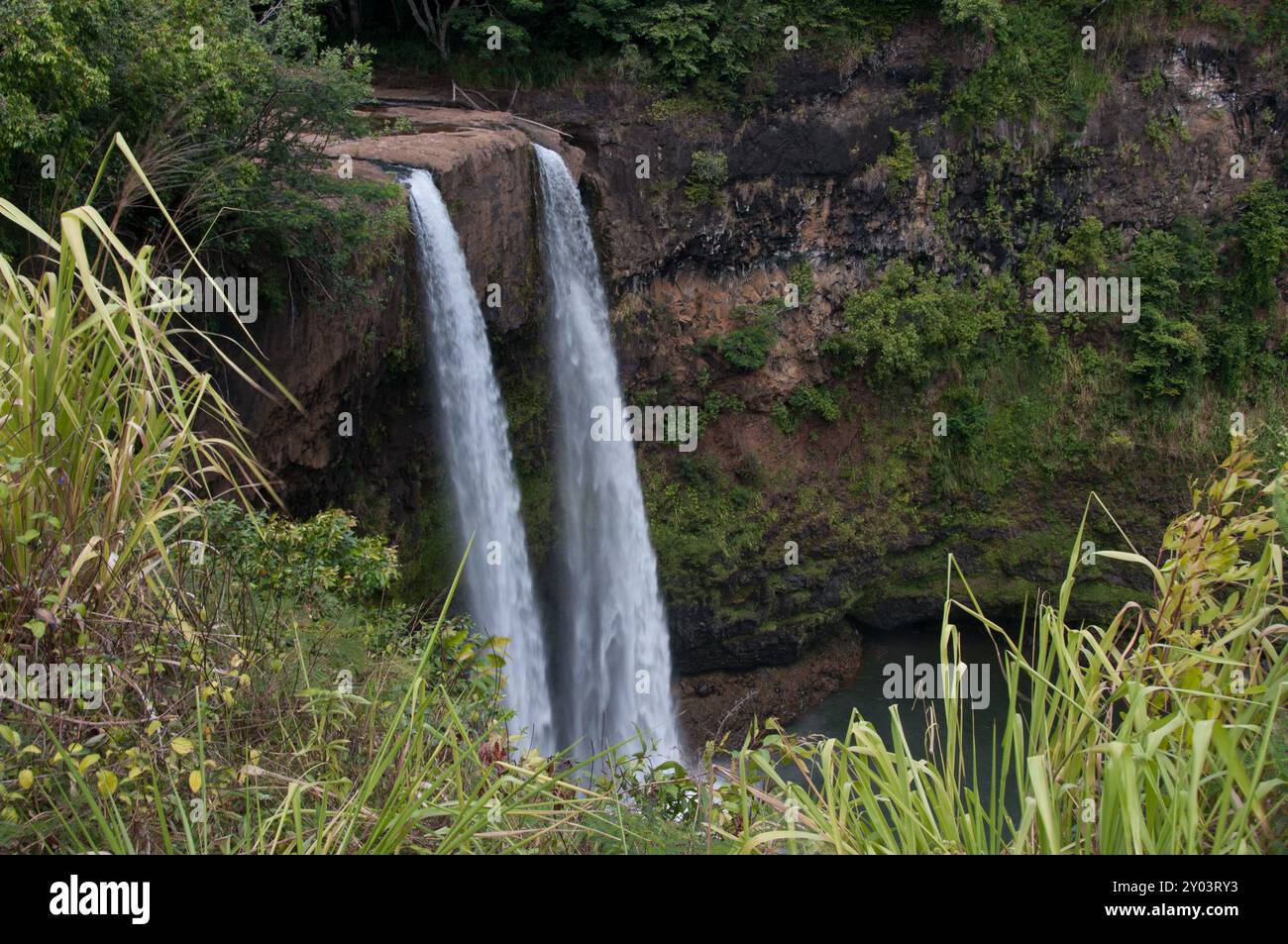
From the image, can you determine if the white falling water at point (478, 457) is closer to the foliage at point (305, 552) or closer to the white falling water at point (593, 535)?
the white falling water at point (593, 535)

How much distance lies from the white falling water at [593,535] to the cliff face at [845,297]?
1.54ft

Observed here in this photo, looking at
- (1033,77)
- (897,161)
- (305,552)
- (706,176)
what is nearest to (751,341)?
(706,176)

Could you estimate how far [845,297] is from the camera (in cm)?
1580

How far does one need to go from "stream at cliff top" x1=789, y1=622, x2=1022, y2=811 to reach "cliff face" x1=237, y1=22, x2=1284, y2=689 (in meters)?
0.60

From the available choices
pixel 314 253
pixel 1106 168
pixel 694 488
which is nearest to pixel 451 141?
pixel 314 253

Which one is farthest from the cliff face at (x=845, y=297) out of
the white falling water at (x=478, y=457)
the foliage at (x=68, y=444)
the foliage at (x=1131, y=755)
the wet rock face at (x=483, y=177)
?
the foliage at (x=1131, y=755)

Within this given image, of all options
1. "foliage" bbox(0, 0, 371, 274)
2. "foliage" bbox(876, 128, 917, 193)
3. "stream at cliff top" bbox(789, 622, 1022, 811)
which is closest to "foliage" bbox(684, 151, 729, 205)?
"foliage" bbox(876, 128, 917, 193)

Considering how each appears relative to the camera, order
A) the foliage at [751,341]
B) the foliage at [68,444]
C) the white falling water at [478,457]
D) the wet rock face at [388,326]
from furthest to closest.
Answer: the foliage at [751,341] → the white falling water at [478,457] → the wet rock face at [388,326] → the foliage at [68,444]

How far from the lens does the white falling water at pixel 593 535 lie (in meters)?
12.9

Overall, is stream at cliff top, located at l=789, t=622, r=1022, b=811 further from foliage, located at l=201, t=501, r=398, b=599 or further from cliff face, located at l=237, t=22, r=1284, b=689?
foliage, located at l=201, t=501, r=398, b=599

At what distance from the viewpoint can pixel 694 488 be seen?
1521 cm

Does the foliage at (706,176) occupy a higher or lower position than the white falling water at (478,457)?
higher

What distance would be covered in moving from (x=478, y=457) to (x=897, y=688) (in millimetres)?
7938

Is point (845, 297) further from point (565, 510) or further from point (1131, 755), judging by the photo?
point (1131, 755)
